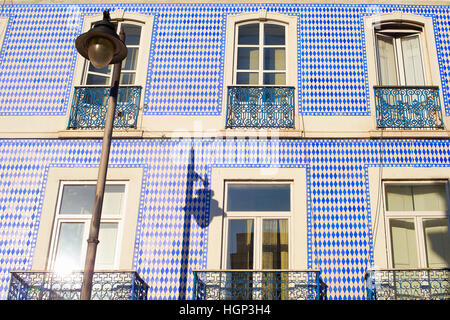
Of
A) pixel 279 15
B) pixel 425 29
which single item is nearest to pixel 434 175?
pixel 425 29

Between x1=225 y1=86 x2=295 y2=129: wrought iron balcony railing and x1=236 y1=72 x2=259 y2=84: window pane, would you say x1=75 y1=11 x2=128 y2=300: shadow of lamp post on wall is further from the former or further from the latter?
x1=236 y1=72 x2=259 y2=84: window pane

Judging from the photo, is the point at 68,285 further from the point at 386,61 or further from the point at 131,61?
the point at 386,61

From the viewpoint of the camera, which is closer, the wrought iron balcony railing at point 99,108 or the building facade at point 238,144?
the building facade at point 238,144

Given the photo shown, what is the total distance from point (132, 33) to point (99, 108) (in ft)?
5.47

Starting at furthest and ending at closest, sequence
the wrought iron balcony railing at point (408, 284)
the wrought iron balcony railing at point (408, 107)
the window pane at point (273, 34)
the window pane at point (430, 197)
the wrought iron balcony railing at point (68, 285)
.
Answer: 1. the window pane at point (273, 34)
2. the wrought iron balcony railing at point (408, 107)
3. the window pane at point (430, 197)
4. the wrought iron balcony railing at point (68, 285)
5. the wrought iron balcony railing at point (408, 284)

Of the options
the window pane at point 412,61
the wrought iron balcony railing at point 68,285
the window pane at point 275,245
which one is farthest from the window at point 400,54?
the wrought iron balcony railing at point 68,285

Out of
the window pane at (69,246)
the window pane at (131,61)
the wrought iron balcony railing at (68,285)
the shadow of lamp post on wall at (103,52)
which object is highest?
the window pane at (131,61)

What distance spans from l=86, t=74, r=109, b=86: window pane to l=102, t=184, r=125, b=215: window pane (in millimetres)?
1937

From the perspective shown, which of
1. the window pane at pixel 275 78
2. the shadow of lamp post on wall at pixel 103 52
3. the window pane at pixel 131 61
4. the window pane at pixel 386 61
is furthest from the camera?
the window pane at pixel 131 61

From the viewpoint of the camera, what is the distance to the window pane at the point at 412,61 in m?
9.31

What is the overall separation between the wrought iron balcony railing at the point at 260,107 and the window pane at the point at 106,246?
2308mm

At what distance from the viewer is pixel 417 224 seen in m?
8.09

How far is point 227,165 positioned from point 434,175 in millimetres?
3001

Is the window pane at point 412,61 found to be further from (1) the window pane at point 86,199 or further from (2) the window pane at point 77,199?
(2) the window pane at point 77,199
